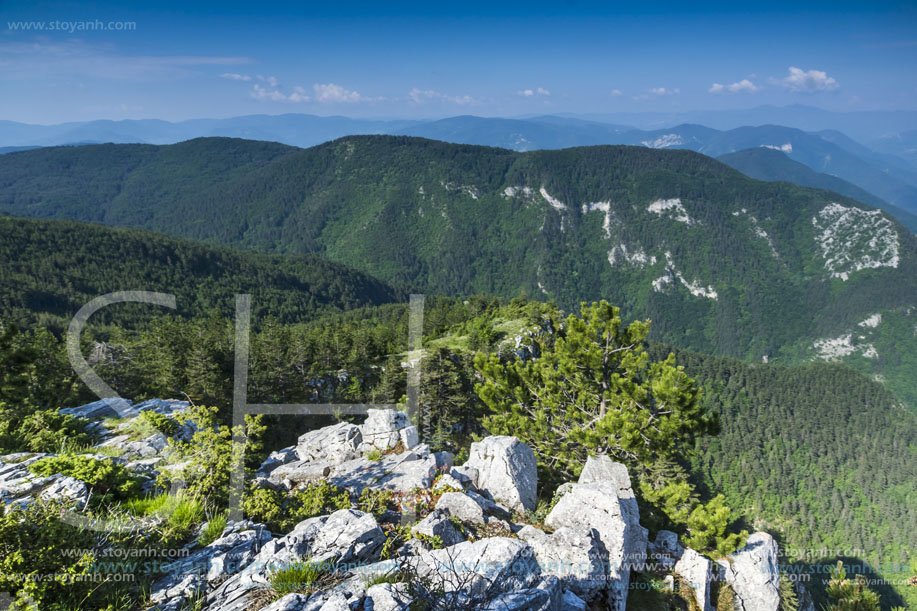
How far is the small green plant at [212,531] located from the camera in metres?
8.38

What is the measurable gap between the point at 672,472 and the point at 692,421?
2266 mm

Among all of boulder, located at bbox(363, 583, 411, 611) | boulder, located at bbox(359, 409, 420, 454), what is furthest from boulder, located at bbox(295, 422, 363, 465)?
boulder, located at bbox(363, 583, 411, 611)

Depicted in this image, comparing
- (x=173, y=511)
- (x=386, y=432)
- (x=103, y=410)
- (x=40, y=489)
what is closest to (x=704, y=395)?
(x=386, y=432)

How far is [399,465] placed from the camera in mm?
15367

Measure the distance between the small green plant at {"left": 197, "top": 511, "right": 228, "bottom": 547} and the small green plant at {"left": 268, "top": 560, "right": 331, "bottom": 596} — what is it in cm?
224

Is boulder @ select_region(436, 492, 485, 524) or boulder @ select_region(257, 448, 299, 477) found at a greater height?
boulder @ select_region(436, 492, 485, 524)

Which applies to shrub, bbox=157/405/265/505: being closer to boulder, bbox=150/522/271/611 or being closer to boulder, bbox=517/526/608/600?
boulder, bbox=150/522/271/611

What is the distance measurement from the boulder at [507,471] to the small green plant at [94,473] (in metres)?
→ 9.63

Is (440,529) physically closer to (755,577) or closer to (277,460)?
(755,577)

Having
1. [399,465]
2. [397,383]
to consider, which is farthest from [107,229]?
[399,465]

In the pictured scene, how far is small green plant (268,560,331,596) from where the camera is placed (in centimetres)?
681

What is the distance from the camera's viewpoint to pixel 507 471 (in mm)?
13945

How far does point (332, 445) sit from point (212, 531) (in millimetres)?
10457

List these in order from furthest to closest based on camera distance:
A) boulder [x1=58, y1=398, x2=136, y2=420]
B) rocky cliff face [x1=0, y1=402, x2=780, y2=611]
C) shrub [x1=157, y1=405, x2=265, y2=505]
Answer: boulder [x1=58, y1=398, x2=136, y2=420] → shrub [x1=157, y1=405, x2=265, y2=505] → rocky cliff face [x1=0, y1=402, x2=780, y2=611]
